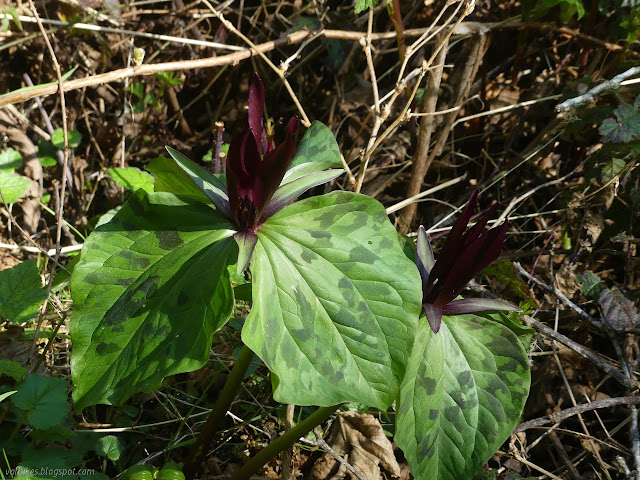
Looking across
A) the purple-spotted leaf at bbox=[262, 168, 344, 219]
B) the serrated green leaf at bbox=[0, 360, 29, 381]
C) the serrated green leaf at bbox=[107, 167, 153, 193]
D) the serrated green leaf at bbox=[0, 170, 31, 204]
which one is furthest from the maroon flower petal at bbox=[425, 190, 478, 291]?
the serrated green leaf at bbox=[0, 170, 31, 204]

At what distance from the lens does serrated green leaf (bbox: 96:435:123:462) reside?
168cm

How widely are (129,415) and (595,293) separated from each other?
61.2 inches

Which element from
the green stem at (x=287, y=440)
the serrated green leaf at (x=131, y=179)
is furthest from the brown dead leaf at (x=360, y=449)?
the serrated green leaf at (x=131, y=179)

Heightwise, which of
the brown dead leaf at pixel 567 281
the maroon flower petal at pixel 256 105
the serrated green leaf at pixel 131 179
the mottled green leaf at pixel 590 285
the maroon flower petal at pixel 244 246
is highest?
the maroon flower petal at pixel 256 105

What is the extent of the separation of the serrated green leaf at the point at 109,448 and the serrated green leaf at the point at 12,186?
1.13 metres

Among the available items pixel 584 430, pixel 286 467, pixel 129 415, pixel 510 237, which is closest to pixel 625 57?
pixel 510 237

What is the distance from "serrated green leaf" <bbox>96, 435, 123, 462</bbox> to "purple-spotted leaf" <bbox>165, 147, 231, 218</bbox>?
0.79 meters

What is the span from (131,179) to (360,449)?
1.34 metres

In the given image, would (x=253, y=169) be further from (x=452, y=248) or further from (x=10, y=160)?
(x=10, y=160)

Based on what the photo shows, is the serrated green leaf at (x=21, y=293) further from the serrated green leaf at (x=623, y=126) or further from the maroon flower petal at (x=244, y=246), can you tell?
the serrated green leaf at (x=623, y=126)

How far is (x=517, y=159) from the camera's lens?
101 inches

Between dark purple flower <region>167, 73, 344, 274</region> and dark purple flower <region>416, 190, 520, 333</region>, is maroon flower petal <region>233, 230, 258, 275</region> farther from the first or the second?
dark purple flower <region>416, 190, 520, 333</region>

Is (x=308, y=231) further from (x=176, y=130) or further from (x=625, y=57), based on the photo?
(x=176, y=130)

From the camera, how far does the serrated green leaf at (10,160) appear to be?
2572 millimetres
